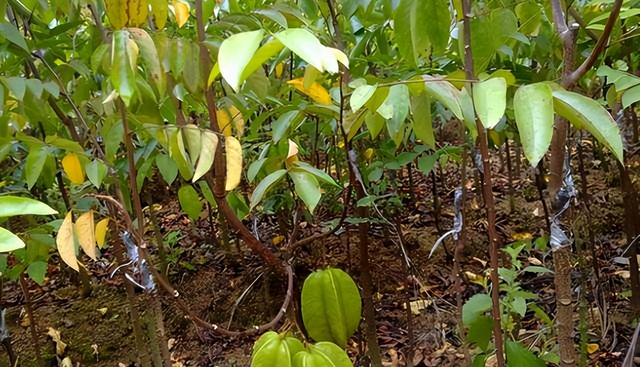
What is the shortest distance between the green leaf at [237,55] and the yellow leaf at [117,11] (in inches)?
10.1

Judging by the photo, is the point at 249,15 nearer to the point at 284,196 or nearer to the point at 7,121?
the point at 7,121

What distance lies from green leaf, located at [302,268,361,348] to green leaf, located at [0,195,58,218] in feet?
1.57

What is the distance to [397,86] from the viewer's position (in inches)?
20.5

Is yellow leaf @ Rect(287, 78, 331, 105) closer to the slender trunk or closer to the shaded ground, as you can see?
the slender trunk

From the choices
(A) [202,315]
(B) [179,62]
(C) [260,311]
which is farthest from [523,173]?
(B) [179,62]

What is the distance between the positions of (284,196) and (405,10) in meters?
0.74

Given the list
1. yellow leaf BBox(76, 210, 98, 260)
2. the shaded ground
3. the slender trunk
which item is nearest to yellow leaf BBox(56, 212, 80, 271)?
yellow leaf BBox(76, 210, 98, 260)

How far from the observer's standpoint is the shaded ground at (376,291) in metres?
1.40

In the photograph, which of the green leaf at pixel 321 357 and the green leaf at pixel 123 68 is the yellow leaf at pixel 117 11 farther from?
the green leaf at pixel 321 357

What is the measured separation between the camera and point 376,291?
64.7 inches

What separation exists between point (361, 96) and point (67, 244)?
413mm

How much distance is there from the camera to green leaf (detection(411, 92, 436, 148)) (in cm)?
55

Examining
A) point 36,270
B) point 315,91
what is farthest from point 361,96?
point 36,270

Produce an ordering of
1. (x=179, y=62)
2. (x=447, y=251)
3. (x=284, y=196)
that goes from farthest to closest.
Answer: (x=447, y=251) → (x=284, y=196) → (x=179, y=62)
